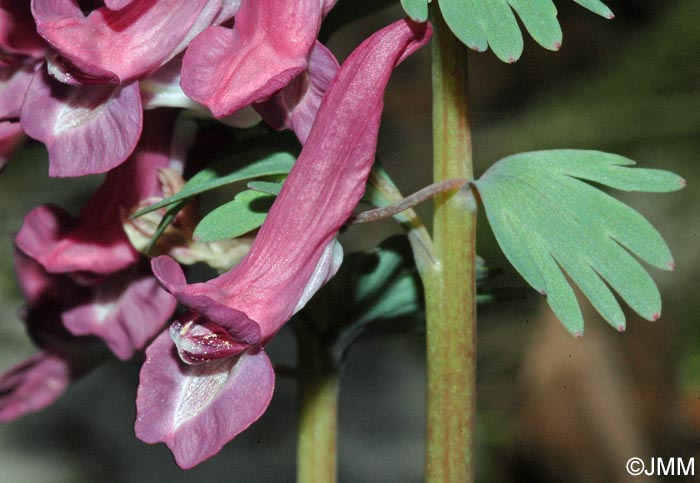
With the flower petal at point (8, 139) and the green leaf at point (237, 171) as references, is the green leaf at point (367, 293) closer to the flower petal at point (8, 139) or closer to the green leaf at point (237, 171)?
the green leaf at point (237, 171)

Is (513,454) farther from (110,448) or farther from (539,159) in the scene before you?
(539,159)

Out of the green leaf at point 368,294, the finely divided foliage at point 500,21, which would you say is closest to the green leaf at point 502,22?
the finely divided foliage at point 500,21

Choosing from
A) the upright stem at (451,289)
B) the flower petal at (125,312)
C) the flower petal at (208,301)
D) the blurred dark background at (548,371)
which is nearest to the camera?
the flower petal at (208,301)

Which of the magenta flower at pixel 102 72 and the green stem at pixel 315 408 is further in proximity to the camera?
the green stem at pixel 315 408

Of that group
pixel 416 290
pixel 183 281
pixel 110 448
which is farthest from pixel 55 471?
pixel 183 281

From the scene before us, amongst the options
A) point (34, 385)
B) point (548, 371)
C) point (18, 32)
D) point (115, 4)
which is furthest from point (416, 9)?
point (548, 371)

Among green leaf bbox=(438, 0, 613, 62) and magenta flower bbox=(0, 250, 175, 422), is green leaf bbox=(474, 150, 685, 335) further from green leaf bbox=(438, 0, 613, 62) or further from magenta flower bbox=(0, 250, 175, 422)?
magenta flower bbox=(0, 250, 175, 422)

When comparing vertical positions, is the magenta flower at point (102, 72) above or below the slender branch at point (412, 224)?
above
